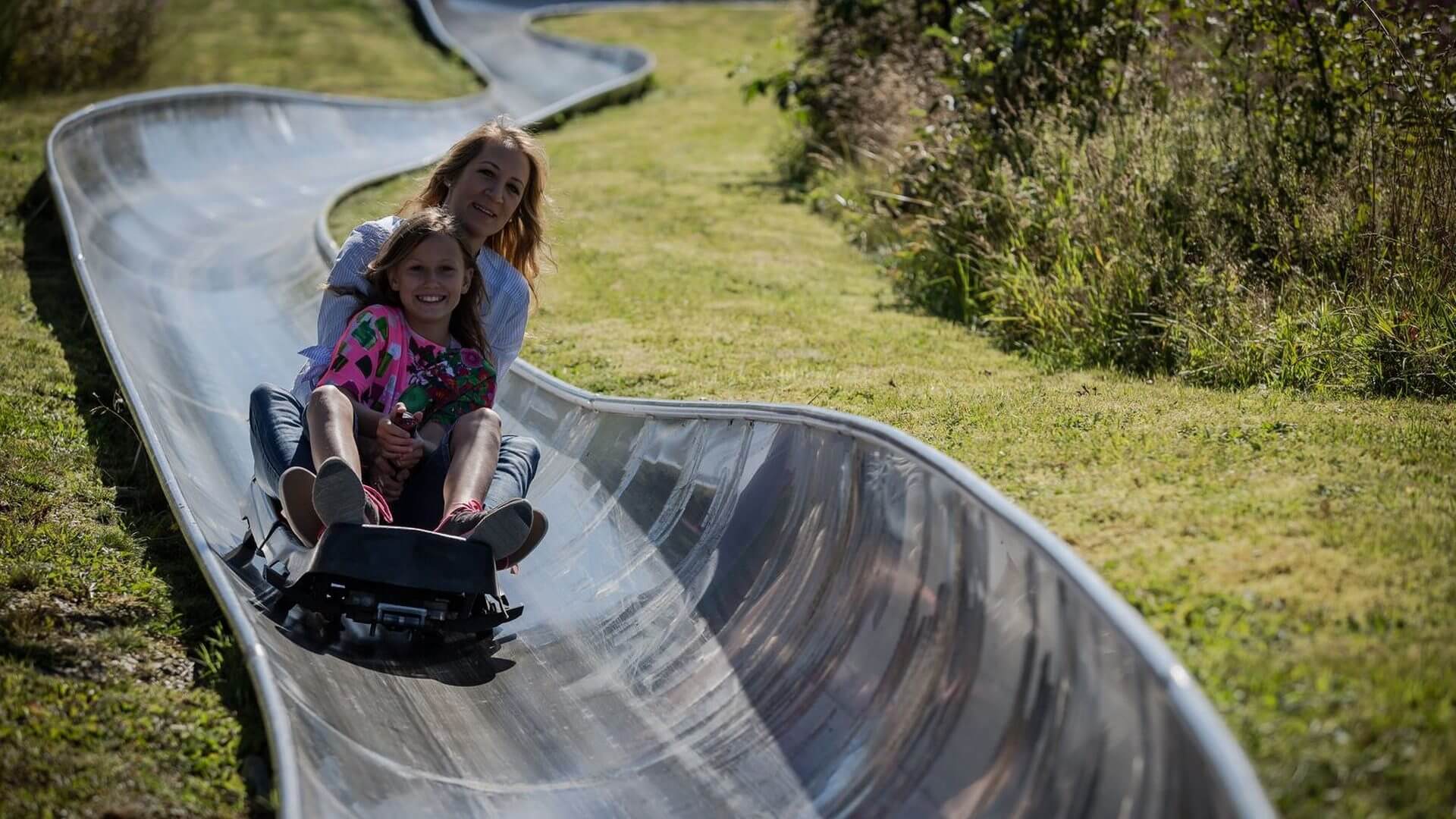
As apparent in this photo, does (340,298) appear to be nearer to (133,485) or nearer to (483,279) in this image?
(483,279)

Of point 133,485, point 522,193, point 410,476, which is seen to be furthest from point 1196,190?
point 133,485

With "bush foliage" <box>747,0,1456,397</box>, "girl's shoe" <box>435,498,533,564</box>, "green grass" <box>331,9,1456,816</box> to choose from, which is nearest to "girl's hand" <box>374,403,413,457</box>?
"girl's shoe" <box>435,498,533,564</box>

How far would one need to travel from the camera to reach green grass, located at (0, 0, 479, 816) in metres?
2.83

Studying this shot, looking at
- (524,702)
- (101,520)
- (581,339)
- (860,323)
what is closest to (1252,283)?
(860,323)

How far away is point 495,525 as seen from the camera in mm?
3543

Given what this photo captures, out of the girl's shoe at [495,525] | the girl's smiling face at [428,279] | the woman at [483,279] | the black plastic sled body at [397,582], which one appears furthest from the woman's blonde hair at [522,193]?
the black plastic sled body at [397,582]

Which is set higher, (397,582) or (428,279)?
(428,279)

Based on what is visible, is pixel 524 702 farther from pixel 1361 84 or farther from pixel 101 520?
pixel 1361 84

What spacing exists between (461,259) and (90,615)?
1.48 m

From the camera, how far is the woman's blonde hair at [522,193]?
4594mm

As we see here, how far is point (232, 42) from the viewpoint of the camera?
2102cm

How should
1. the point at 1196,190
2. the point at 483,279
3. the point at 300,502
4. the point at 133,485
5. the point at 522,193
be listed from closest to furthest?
the point at 300,502 → the point at 483,279 → the point at 522,193 → the point at 133,485 → the point at 1196,190

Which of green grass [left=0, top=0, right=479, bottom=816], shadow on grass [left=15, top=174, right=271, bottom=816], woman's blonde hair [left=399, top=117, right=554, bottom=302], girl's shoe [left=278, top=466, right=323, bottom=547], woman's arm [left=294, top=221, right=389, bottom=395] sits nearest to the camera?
green grass [left=0, top=0, right=479, bottom=816]

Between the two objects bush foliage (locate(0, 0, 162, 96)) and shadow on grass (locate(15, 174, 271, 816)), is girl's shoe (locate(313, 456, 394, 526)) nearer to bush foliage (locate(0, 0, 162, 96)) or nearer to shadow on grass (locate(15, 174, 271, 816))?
shadow on grass (locate(15, 174, 271, 816))
